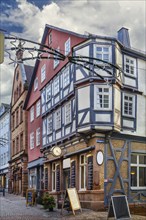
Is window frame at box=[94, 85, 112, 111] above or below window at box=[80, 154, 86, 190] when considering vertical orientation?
above

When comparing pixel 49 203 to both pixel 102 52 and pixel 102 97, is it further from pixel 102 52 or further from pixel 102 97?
pixel 102 52

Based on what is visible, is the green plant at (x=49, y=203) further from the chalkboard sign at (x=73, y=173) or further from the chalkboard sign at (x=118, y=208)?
the chalkboard sign at (x=118, y=208)

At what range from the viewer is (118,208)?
14945mm

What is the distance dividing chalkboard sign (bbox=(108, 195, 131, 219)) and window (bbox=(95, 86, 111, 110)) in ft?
20.9

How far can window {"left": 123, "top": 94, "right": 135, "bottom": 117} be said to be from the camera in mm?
21922

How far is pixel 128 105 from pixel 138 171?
386 cm

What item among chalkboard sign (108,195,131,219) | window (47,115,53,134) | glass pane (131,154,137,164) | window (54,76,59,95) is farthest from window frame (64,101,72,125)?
chalkboard sign (108,195,131,219)

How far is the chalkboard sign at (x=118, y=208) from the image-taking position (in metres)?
14.8

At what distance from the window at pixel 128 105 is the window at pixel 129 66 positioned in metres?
1.40

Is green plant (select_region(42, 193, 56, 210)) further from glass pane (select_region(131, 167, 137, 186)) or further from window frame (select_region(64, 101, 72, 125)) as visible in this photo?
window frame (select_region(64, 101, 72, 125))

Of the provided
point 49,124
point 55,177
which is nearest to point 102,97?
→ point 49,124

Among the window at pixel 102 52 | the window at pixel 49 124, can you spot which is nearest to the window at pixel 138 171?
the window at pixel 102 52

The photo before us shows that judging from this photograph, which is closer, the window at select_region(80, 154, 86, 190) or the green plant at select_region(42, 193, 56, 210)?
the green plant at select_region(42, 193, 56, 210)

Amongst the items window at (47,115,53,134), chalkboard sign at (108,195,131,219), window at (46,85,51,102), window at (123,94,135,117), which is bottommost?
chalkboard sign at (108,195,131,219)
